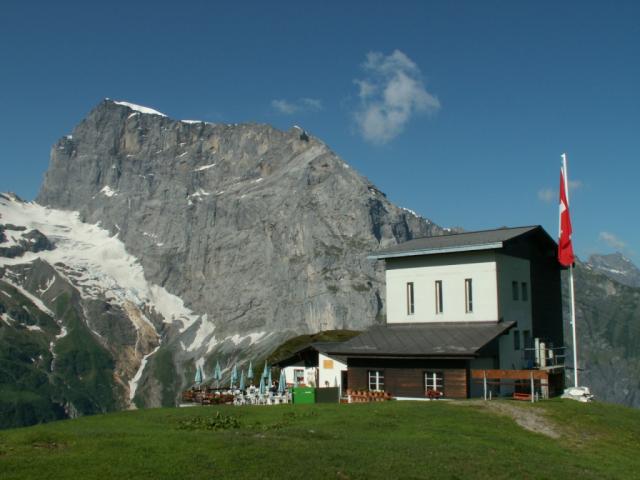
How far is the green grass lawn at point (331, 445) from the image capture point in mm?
17062

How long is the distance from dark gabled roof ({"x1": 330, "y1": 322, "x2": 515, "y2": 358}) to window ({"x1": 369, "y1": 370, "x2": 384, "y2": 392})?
1.29 m

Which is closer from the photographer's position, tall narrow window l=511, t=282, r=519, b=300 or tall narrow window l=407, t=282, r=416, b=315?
tall narrow window l=511, t=282, r=519, b=300

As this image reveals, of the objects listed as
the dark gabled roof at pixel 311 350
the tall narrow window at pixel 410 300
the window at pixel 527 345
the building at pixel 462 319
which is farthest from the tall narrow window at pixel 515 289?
the dark gabled roof at pixel 311 350

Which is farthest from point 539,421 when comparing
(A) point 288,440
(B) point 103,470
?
(B) point 103,470

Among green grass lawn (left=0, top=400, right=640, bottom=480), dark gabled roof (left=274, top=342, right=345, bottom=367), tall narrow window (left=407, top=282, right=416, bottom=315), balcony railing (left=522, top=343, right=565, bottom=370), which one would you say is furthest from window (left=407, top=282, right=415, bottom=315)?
green grass lawn (left=0, top=400, right=640, bottom=480)

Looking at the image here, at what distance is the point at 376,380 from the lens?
42719 mm

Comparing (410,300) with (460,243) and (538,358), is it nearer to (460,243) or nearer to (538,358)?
(460,243)

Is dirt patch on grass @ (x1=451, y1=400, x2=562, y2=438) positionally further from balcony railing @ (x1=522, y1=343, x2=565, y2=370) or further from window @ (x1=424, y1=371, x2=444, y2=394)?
balcony railing @ (x1=522, y1=343, x2=565, y2=370)

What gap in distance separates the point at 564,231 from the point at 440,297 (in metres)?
9.48

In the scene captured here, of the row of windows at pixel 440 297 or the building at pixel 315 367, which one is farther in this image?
the building at pixel 315 367

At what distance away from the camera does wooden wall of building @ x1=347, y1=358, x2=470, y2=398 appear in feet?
128

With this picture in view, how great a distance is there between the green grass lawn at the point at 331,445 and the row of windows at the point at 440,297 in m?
13.3

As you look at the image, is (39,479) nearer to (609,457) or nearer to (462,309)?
(609,457)

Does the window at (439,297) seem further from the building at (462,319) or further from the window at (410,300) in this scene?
the window at (410,300)
